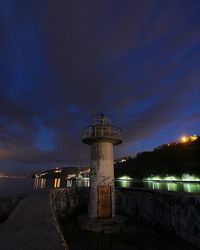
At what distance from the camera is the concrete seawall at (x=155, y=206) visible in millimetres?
13578

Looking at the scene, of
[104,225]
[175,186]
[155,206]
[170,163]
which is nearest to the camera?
[104,225]

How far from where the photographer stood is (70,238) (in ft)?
47.9

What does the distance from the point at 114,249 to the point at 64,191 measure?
10.5 metres

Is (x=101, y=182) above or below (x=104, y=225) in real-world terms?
above

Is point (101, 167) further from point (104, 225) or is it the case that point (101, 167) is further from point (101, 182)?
point (104, 225)

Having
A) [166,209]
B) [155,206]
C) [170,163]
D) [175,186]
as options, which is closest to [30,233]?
[166,209]

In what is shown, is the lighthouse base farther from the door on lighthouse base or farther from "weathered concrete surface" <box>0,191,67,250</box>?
"weathered concrete surface" <box>0,191,67,250</box>

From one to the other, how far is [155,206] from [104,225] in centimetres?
436

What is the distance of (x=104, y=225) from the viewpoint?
16.3m

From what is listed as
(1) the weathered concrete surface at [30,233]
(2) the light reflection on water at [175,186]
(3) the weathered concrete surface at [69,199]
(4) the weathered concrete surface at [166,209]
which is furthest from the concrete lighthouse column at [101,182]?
(2) the light reflection on water at [175,186]

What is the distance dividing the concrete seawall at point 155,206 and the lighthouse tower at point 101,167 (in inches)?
121

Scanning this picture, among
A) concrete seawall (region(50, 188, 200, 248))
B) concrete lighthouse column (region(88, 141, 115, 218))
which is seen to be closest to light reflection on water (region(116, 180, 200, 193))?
concrete seawall (region(50, 188, 200, 248))

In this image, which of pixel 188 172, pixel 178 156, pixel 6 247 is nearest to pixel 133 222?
pixel 6 247

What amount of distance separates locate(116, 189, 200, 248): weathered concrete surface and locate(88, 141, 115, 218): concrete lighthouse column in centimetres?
303
